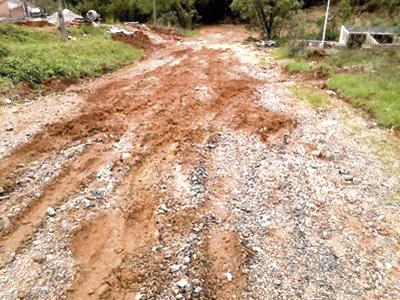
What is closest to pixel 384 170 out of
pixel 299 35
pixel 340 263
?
pixel 340 263

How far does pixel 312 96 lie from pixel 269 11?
15609 mm

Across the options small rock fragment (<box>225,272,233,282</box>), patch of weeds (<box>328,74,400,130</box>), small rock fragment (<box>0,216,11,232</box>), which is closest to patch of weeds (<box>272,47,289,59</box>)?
patch of weeds (<box>328,74,400,130</box>)

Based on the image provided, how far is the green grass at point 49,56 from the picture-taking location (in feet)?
41.7

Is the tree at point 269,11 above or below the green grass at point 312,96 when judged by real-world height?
above

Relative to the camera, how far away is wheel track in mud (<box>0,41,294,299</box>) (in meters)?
Answer: 5.46

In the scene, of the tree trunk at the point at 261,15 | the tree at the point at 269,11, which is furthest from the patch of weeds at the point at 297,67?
the tree trunk at the point at 261,15

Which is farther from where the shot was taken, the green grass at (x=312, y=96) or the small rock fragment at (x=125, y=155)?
the green grass at (x=312, y=96)

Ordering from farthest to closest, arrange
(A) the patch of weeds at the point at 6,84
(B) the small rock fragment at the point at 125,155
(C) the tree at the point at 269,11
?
(C) the tree at the point at 269,11 < (A) the patch of weeds at the point at 6,84 < (B) the small rock fragment at the point at 125,155

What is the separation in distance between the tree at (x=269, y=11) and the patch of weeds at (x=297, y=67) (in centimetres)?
1085

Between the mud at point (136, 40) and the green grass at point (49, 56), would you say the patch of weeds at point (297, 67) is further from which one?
the mud at point (136, 40)

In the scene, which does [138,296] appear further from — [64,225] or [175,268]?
[64,225]

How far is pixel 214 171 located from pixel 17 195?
11.9 ft

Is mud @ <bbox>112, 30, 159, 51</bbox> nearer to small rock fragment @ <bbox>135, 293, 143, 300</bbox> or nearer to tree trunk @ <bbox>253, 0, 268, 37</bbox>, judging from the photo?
tree trunk @ <bbox>253, 0, 268, 37</bbox>

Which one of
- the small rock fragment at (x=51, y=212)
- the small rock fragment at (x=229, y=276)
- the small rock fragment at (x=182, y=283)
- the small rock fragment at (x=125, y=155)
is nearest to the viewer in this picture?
the small rock fragment at (x=182, y=283)
